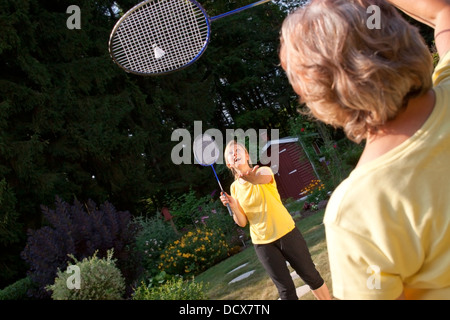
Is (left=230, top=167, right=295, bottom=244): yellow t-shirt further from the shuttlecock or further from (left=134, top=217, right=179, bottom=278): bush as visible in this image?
(left=134, top=217, right=179, bottom=278): bush

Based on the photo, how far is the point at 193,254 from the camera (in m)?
10.7

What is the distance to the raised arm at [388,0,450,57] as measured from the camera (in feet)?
5.13

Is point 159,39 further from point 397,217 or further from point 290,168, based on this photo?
point 290,168

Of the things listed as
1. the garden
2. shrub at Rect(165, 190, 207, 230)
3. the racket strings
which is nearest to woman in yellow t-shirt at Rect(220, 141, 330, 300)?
the racket strings

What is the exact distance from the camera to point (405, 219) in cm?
109

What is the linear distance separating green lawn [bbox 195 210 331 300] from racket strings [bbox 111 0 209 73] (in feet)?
9.67

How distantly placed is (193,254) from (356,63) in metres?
9.82

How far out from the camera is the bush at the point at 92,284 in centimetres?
640
